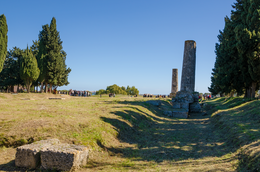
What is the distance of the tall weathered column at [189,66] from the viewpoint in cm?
2391

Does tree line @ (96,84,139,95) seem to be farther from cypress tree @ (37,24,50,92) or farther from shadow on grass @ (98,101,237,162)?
shadow on grass @ (98,101,237,162)

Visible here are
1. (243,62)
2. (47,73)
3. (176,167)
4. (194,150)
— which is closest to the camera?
(176,167)

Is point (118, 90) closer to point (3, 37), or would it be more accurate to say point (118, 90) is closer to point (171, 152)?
point (3, 37)

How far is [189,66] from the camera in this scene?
78.7 feet

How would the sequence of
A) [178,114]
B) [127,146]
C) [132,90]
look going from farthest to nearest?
[132,90], [178,114], [127,146]

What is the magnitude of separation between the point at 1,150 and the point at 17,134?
2.04ft

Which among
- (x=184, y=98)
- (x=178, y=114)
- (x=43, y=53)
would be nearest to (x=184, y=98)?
(x=184, y=98)

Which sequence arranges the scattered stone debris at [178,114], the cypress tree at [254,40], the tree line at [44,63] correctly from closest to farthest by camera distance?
1. the cypress tree at [254,40]
2. the scattered stone debris at [178,114]
3. the tree line at [44,63]

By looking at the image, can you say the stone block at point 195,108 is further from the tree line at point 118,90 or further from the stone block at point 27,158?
the tree line at point 118,90

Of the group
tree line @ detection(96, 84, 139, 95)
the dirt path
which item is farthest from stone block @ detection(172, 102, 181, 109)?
tree line @ detection(96, 84, 139, 95)

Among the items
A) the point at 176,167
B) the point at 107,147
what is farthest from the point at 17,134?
the point at 176,167

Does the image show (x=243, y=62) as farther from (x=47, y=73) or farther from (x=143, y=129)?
(x=47, y=73)

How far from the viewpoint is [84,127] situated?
7.39 m

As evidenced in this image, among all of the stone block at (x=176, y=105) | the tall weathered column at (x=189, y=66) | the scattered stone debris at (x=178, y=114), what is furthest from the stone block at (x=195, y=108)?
the scattered stone debris at (x=178, y=114)
